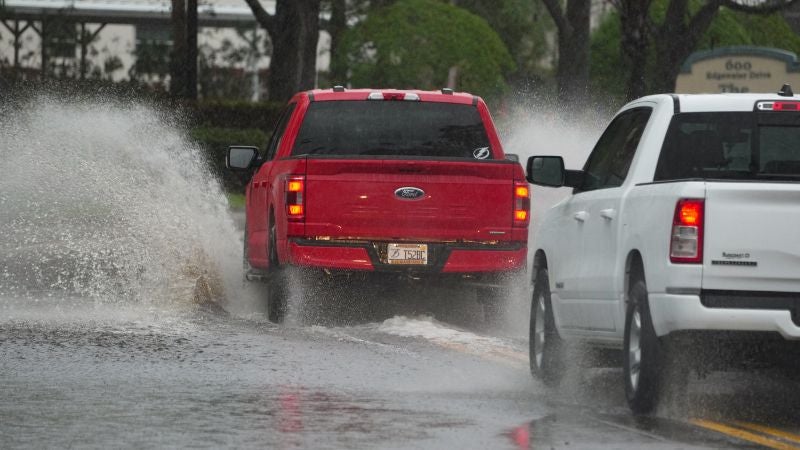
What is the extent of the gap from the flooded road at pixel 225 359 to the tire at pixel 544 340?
0.48ft

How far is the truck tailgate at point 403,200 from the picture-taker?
48.8 ft

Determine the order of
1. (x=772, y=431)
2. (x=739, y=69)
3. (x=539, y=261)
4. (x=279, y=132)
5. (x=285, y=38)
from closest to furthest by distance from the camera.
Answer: (x=772, y=431) → (x=539, y=261) → (x=279, y=132) → (x=739, y=69) → (x=285, y=38)

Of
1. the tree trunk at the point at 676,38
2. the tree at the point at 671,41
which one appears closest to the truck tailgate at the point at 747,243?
the tree at the point at 671,41

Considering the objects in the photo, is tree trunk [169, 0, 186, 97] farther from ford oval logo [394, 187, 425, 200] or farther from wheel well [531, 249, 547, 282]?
wheel well [531, 249, 547, 282]

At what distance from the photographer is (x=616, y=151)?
446 inches

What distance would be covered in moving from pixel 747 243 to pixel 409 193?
19.2 ft

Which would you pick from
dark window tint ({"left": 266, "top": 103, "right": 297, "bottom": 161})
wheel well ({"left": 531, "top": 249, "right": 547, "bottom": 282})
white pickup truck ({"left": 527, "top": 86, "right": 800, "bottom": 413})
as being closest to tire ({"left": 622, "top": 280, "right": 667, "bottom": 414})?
white pickup truck ({"left": 527, "top": 86, "right": 800, "bottom": 413})

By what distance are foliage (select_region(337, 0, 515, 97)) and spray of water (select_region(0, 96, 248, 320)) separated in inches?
777

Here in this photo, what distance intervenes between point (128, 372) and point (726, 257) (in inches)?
162

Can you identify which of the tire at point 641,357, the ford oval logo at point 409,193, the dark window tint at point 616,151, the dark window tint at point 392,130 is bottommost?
the tire at point 641,357

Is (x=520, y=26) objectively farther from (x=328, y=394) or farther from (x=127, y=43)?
(x=328, y=394)

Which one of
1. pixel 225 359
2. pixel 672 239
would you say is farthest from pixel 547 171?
pixel 225 359

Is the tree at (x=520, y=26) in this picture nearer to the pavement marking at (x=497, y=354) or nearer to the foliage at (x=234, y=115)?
the foliage at (x=234, y=115)

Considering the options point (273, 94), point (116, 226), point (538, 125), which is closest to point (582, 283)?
point (116, 226)
